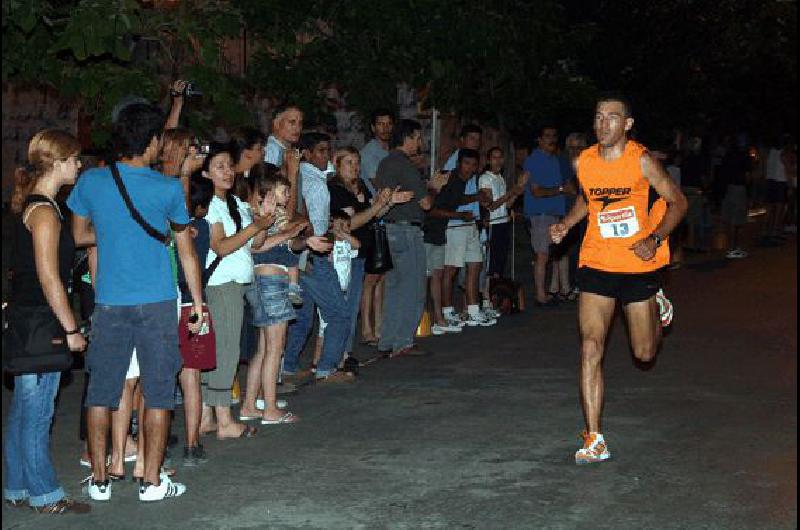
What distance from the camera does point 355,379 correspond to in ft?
37.8

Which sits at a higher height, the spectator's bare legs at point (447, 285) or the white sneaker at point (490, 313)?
the spectator's bare legs at point (447, 285)

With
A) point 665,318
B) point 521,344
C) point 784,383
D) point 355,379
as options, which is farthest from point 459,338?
point 665,318

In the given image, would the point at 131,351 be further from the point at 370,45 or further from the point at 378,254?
the point at 370,45

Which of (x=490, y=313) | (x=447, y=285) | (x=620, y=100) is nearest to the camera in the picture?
(x=620, y=100)

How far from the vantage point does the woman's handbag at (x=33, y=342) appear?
23.4ft

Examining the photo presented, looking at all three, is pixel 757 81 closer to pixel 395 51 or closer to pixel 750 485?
pixel 395 51

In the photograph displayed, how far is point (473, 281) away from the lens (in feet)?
48.9

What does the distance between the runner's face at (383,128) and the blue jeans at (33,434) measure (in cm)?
664

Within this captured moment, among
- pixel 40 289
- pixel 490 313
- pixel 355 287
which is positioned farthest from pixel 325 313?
pixel 490 313

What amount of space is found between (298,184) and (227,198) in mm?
1801

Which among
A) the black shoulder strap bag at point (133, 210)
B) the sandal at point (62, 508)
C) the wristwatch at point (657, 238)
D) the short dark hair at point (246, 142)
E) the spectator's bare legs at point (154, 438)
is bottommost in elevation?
the sandal at point (62, 508)

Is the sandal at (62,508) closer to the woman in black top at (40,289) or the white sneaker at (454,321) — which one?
the woman in black top at (40,289)

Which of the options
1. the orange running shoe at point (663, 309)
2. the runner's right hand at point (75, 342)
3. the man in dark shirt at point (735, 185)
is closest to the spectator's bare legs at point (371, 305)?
the orange running shoe at point (663, 309)

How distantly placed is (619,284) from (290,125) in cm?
310
